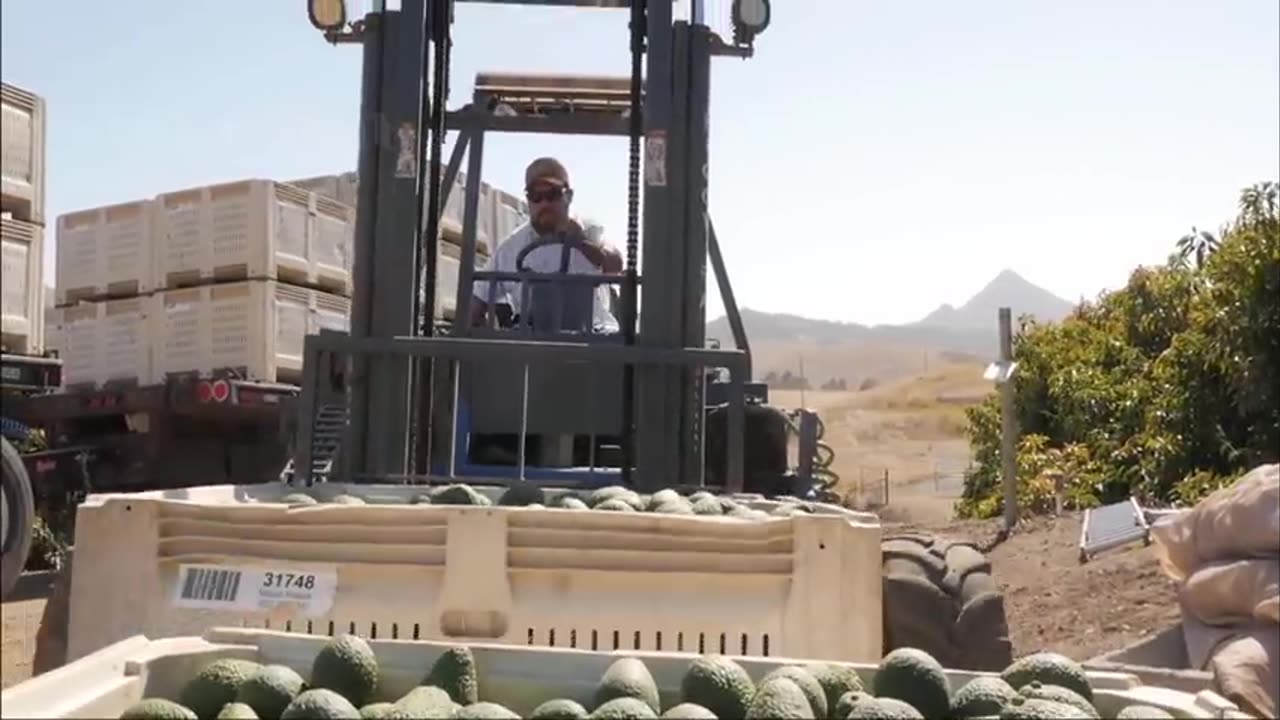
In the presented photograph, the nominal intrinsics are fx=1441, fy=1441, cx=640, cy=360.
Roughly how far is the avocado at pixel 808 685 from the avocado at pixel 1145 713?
61 cm

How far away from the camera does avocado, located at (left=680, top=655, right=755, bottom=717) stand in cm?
294

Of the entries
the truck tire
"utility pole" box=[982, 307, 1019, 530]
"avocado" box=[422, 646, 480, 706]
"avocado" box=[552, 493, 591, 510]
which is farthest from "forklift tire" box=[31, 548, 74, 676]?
"utility pole" box=[982, 307, 1019, 530]

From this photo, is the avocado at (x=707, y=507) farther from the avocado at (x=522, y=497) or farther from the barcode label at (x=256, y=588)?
the barcode label at (x=256, y=588)

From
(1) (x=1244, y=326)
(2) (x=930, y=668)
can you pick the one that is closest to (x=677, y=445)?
(2) (x=930, y=668)

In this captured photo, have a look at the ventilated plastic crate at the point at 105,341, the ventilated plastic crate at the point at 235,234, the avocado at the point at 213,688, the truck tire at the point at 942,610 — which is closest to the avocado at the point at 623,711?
the avocado at the point at 213,688

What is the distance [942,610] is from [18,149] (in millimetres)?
3059

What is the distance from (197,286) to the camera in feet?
42.6

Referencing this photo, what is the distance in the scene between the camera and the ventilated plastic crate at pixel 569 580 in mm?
3867

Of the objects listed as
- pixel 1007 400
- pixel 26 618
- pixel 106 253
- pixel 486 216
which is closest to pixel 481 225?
pixel 486 216

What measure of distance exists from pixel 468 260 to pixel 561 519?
233 cm

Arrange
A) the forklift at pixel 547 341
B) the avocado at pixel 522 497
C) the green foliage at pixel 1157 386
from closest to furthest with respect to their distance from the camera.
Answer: the avocado at pixel 522 497 < the forklift at pixel 547 341 < the green foliage at pixel 1157 386

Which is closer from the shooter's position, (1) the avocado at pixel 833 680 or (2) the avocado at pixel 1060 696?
(2) the avocado at pixel 1060 696

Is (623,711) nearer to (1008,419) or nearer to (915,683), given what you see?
(915,683)

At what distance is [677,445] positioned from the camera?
17.7 ft
